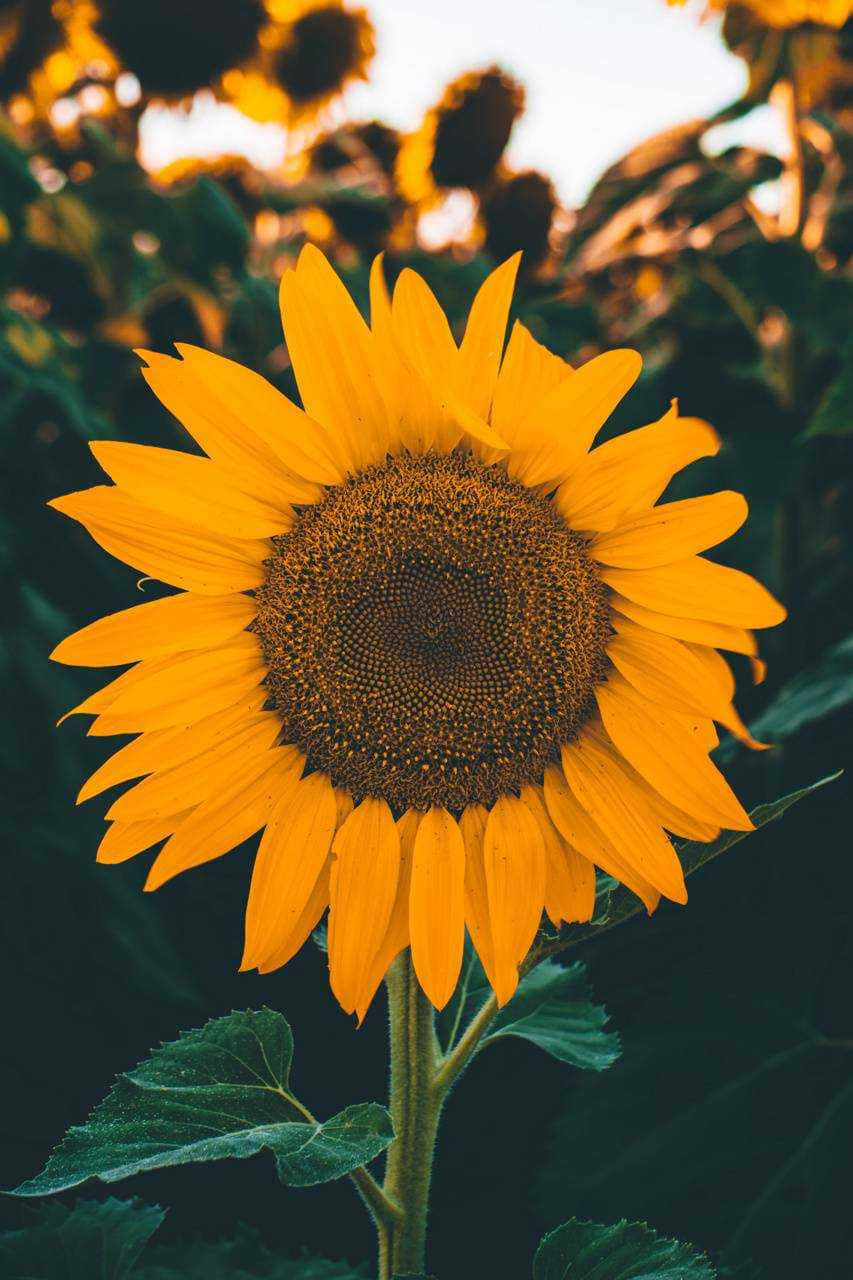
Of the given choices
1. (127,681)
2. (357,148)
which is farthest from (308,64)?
(127,681)

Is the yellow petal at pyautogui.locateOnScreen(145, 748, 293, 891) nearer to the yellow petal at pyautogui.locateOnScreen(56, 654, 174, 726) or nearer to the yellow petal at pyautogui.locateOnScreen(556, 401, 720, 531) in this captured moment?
the yellow petal at pyautogui.locateOnScreen(56, 654, 174, 726)

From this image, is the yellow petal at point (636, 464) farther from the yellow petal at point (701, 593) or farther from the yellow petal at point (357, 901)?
the yellow petal at point (357, 901)

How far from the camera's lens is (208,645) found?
2.68 feet

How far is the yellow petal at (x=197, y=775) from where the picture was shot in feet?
2.56

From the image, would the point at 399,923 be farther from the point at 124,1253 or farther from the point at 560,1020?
the point at 124,1253

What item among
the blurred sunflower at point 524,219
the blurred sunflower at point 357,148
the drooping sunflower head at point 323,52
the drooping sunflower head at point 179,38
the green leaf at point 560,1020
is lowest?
the green leaf at point 560,1020

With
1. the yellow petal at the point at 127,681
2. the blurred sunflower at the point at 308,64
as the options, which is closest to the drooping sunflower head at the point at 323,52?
the blurred sunflower at the point at 308,64

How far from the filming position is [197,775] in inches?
31.6

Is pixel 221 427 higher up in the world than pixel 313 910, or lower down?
higher up

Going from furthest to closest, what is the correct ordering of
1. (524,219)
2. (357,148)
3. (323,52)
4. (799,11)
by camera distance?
(323,52)
(357,148)
(524,219)
(799,11)

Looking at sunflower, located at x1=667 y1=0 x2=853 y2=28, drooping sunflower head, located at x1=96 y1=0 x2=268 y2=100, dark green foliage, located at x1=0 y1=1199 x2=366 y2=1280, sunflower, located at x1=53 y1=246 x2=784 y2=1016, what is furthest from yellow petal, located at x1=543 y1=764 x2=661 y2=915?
drooping sunflower head, located at x1=96 y1=0 x2=268 y2=100

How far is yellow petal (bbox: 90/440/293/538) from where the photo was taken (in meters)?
0.76

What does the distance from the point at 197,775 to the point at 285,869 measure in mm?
86

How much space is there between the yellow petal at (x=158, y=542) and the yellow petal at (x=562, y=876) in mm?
253
